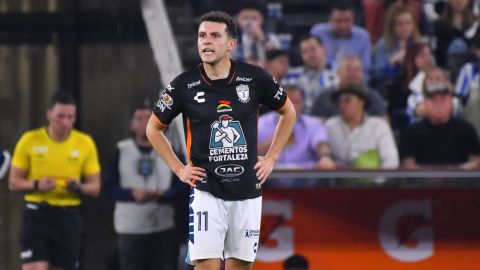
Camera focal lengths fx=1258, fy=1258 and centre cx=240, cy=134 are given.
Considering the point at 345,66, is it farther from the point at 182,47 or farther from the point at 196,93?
the point at 196,93

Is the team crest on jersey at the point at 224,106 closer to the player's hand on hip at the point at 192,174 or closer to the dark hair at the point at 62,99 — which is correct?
the player's hand on hip at the point at 192,174

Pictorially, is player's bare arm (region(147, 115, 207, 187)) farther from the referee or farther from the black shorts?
the black shorts

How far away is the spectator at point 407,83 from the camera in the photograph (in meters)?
12.9

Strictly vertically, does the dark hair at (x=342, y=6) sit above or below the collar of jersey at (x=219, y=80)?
above

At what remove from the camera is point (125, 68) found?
1416 cm

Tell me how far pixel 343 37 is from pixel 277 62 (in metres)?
0.98

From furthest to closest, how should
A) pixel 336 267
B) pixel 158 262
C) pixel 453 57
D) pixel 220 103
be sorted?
pixel 453 57
pixel 158 262
pixel 336 267
pixel 220 103

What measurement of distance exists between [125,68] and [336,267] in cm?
367

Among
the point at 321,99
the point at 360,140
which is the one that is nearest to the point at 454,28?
the point at 321,99

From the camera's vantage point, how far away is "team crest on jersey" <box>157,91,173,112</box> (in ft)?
27.4

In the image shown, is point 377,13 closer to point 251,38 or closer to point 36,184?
point 251,38

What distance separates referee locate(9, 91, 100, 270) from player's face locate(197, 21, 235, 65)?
154 inches

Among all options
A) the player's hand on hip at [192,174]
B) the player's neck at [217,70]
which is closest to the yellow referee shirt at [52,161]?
the player's hand on hip at [192,174]

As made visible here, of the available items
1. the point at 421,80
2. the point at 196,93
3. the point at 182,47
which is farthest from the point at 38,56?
the point at 196,93
